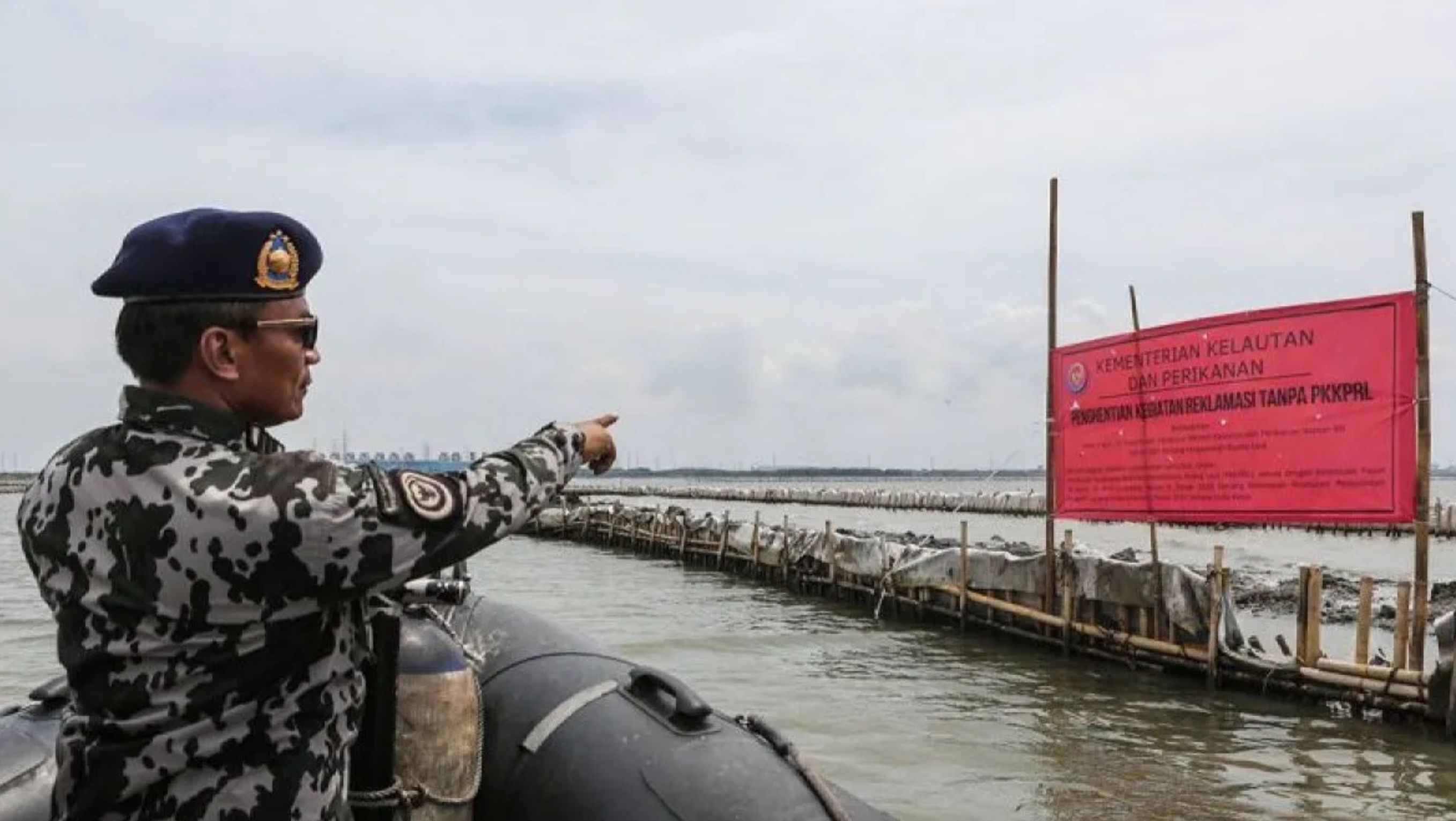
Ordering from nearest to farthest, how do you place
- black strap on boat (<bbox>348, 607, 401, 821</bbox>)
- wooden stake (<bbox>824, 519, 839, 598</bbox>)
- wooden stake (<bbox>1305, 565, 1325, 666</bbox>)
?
black strap on boat (<bbox>348, 607, 401, 821</bbox>) < wooden stake (<bbox>1305, 565, 1325, 666</bbox>) < wooden stake (<bbox>824, 519, 839, 598</bbox>)

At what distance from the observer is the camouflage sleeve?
2006 mm

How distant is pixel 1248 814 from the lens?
917 cm

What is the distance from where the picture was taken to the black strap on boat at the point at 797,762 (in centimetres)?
321

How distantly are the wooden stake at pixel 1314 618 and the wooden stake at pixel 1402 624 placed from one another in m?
0.66

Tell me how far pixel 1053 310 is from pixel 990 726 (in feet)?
17.0

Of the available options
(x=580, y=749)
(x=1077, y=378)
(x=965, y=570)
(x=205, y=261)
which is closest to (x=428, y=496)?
(x=205, y=261)

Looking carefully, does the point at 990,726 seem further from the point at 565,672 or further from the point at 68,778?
the point at 68,778

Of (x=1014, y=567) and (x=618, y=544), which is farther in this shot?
(x=618, y=544)

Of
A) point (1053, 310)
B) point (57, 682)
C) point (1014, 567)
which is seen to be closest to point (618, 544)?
point (1014, 567)

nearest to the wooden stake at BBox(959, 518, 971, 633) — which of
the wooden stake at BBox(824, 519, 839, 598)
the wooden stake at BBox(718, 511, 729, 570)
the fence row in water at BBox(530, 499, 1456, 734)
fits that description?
the fence row in water at BBox(530, 499, 1456, 734)

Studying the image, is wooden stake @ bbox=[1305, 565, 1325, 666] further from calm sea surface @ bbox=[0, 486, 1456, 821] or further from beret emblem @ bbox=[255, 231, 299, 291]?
beret emblem @ bbox=[255, 231, 299, 291]

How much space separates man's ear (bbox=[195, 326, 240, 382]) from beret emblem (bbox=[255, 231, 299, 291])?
0.37 feet

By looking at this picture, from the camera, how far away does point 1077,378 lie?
44.6ft

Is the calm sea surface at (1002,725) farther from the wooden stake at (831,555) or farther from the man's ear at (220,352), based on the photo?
the man's ear at (220,352)
